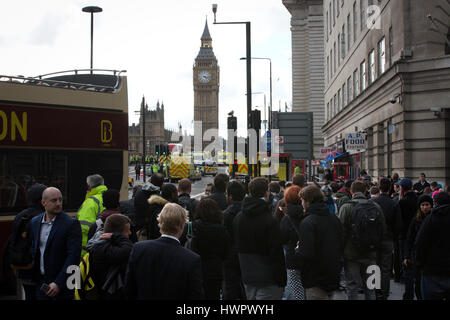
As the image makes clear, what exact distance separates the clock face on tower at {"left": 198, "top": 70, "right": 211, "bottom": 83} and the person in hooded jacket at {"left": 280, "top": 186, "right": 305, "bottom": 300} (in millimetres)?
180179

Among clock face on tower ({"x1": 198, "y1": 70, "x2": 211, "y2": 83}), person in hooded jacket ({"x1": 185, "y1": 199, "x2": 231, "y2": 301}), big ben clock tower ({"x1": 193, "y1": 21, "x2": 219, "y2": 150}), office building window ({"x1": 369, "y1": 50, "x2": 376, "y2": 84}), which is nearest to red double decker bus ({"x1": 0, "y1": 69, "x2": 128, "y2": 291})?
person in hooded jacket ({"x1": 185, "y1": 199, "x2": 231, "y2": 301})

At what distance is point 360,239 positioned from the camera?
738 centimetres

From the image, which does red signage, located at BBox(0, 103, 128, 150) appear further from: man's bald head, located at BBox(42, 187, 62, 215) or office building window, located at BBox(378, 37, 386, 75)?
office building window, located at BBox(378, 37, 386, 75)

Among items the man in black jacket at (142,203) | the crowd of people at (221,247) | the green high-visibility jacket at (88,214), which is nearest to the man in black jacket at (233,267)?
the crowd of people at (221,247)

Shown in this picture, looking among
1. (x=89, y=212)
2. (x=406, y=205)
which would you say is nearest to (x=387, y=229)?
(x=406, y=205)

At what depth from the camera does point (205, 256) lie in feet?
20.9

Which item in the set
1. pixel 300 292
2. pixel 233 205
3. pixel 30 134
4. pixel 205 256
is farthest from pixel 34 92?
pixel 300 292

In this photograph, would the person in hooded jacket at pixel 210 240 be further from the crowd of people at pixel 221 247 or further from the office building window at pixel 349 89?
the office building window at pixel 349 89

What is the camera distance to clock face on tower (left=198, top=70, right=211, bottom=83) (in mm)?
185375

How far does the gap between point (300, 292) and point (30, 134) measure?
5.24 meters

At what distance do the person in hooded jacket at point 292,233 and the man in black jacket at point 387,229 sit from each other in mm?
1696

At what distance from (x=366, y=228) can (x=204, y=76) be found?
182 m

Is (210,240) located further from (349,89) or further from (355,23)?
(349,89)
